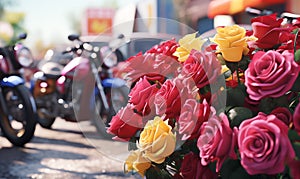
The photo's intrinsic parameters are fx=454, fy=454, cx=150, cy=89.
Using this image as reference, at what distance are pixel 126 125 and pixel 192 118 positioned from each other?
32cm

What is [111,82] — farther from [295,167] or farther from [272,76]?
[295,167]

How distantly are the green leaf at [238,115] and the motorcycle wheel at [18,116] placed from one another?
372cm

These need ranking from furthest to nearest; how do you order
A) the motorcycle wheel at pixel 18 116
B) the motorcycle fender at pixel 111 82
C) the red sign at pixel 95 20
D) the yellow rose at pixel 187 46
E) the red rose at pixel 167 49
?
the red sign at pixel 95 20 < the motorcycle fender at pixel 111 82 < the motorcycle wheel at pixel 18 116 < the red rose at pixel 167 49 < the yellow rose at pixel 187 46

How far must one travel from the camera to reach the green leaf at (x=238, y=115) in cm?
134

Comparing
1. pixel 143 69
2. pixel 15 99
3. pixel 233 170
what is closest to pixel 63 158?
pixel 15 99

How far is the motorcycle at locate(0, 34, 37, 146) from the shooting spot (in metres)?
4.84

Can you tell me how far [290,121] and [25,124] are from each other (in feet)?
13.1

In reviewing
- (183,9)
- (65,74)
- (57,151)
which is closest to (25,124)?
(57,151)

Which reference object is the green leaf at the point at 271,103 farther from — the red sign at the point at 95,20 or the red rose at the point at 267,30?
the red sign at the point at 95,20

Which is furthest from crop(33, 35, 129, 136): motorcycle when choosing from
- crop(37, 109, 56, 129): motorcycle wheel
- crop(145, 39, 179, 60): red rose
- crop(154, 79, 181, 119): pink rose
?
crop(154, 79, 181, 119): pink rose

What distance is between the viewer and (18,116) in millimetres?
5051

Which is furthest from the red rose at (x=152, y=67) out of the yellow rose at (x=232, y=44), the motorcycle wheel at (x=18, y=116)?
the motorcycle wheel at (x=18, y=116)

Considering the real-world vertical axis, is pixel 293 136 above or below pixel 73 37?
above

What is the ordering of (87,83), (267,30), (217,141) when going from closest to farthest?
(217,141) → (267,30) → (87,83)
